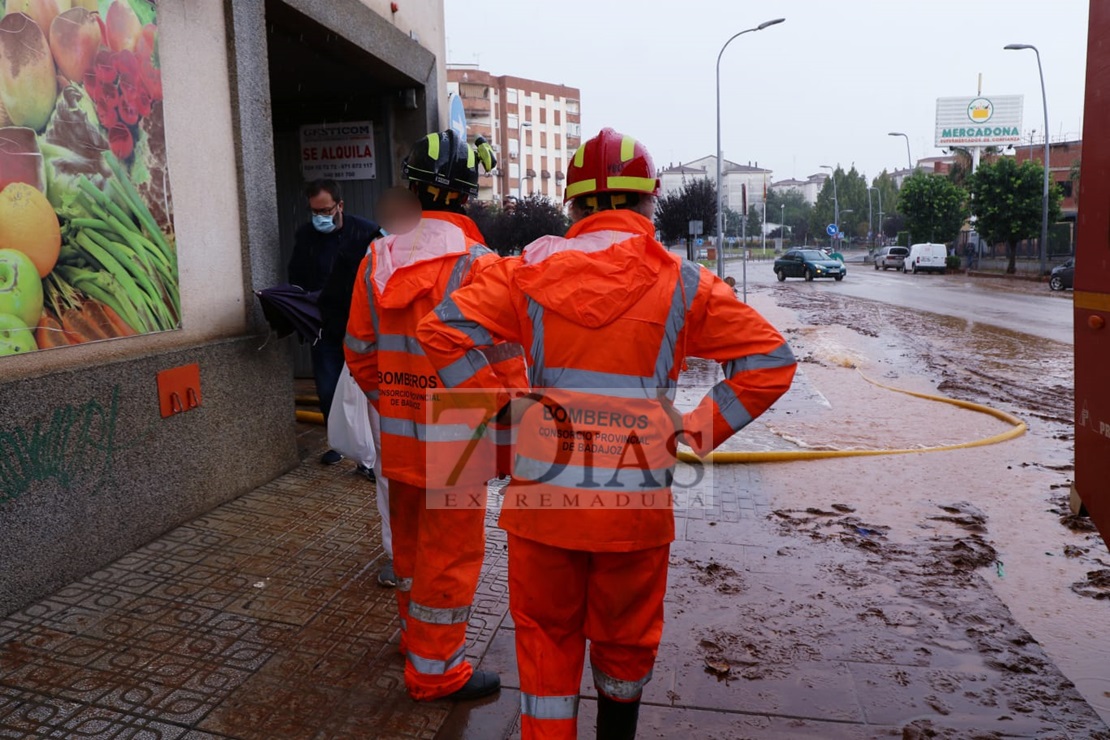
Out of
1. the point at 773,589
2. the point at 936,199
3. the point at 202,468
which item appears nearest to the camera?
the point at 773,589

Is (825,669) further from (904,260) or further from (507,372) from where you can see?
(904,260)

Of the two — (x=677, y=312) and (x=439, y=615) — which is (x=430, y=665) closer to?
(x=439, y=615)

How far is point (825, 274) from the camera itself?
3809 centimetres

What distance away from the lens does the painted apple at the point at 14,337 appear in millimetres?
3641

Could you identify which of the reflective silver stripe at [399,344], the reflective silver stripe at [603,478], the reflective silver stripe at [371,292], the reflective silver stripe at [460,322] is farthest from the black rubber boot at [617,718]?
the reflective silver stripe at [371,292]

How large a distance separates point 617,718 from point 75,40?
13.5ft

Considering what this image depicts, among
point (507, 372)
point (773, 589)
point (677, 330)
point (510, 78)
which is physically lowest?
point (773, 589)

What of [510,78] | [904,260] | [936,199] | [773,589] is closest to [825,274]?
[904,260]

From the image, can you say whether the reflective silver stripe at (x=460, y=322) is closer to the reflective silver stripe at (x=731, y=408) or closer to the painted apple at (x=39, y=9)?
the reflective silver stripe at (x=731, y=408)

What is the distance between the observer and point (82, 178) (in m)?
4.19

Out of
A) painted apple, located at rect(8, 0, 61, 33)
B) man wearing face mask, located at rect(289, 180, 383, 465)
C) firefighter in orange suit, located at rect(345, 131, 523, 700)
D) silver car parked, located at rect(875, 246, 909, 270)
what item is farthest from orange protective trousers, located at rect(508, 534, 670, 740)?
silver car parked, located at rect(875, 246, 909, 270)

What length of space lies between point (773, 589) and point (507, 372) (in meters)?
2.15

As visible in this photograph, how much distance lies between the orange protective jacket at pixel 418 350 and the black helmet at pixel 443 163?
5.0 inches

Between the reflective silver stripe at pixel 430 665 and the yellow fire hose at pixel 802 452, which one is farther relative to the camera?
the yellow fire hose at pixel 802 452
